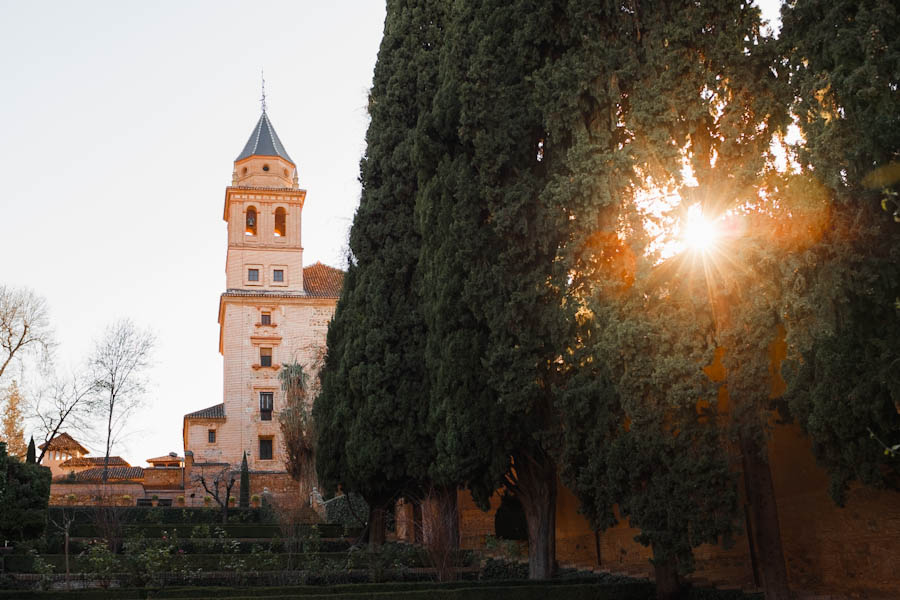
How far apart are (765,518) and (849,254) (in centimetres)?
312

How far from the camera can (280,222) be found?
43.8m

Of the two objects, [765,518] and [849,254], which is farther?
[765,518]

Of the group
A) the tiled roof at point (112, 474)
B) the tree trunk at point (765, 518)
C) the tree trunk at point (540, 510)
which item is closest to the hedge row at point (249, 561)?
the tree trunk at point (540, 510)

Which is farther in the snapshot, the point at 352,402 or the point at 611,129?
the point at 352,402

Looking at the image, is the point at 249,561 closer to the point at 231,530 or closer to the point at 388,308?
the point at 388,308

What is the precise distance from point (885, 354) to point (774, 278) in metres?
1.86

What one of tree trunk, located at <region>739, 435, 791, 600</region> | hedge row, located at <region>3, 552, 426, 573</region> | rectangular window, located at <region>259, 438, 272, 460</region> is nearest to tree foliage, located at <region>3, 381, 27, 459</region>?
rectangular window, located at <region>259, 438, 272, 460</region>

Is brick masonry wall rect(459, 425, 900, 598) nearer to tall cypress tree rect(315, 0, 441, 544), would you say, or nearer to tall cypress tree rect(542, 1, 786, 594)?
tall cypress tree rect(542, 1, 786, 594)

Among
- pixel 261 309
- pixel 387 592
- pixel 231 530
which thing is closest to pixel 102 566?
pixel 387 592

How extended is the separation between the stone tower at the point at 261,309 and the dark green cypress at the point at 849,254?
3090 centimetres

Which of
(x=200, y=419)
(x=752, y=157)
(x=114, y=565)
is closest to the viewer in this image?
(x=752, y=157)

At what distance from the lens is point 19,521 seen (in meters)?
17.0

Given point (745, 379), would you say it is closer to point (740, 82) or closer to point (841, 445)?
point (841, 445)

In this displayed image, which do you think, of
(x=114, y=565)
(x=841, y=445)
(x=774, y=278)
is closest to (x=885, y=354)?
(x=841, y=445)
